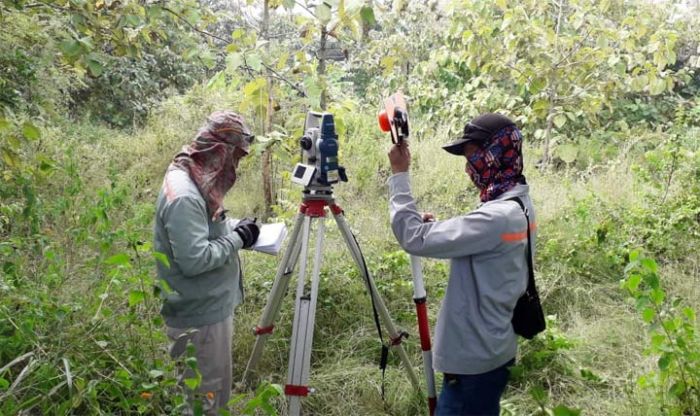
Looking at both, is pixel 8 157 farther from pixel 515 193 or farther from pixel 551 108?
pixel 551 108

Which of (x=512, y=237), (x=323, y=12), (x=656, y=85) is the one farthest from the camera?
(x=656, y=85)

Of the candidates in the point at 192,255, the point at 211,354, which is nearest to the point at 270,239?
the point at 192,255

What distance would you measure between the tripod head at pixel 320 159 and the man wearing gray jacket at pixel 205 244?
28 centimetres

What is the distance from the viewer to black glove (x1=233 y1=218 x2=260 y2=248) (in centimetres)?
223

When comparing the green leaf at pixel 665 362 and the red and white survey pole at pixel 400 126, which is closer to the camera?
the green leaf at pixel 665 362

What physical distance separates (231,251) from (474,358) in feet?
3.35

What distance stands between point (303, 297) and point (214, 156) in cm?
69

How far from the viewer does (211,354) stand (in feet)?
7.33

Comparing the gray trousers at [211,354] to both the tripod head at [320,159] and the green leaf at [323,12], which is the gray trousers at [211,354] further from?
the green leaf at [323,12]

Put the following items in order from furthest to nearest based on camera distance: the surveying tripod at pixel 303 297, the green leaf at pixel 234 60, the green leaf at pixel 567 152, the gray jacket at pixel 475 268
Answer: the green leaf at pixel 567 152
the green leaf at pixel 234 60
the surveying tripod at pixel 303 297
the gray jacket at pixel 475 268

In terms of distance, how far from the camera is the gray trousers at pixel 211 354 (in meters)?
2.20

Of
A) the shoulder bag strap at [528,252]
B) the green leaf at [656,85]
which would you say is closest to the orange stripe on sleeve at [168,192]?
the shoulder bag strap at [528,252]

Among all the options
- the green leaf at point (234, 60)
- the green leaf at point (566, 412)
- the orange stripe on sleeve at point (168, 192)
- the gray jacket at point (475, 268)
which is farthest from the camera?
the green leaf at point (234, 60)

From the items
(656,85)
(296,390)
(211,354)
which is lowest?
(296,390)
